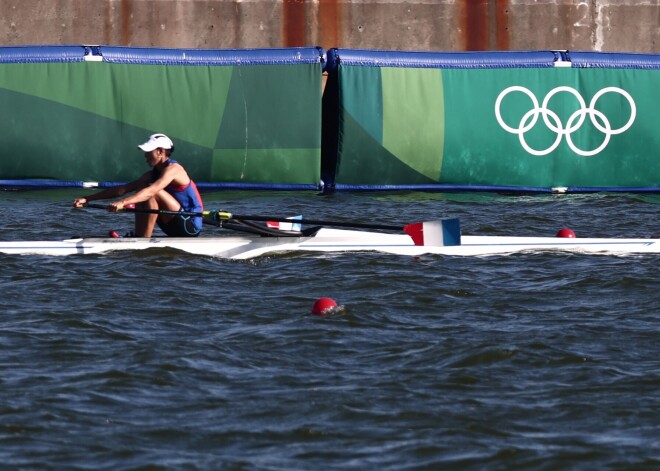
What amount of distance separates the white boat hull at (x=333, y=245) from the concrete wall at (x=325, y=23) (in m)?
7.95

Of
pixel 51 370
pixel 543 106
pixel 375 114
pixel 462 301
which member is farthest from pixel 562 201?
pixel 51 370

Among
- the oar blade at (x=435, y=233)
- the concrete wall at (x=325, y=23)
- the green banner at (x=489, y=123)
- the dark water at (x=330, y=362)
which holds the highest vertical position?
the concrete wall at (x=325, y=23)

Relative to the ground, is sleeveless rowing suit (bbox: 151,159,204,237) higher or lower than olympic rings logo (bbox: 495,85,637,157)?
lower

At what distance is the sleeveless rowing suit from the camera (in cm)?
1206

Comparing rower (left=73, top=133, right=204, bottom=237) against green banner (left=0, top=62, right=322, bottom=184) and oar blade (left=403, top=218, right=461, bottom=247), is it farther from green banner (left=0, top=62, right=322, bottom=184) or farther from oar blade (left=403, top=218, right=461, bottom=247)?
green banner (left=0, top=62, right=322, bottom=184)

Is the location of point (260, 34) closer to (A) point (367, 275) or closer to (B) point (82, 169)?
(B) point (82, 169)

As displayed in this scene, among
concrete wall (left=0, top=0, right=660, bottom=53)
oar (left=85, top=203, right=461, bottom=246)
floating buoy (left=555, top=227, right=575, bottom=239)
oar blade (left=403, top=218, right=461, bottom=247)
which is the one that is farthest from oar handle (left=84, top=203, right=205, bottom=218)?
concrete wall (left=0, top=0, right=660, bottom=53)

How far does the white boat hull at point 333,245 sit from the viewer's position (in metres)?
11.9

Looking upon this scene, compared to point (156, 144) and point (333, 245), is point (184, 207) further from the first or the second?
point (333, 245)

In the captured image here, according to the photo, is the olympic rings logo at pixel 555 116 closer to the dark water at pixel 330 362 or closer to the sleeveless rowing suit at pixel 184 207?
the dark water at pixel 330 362

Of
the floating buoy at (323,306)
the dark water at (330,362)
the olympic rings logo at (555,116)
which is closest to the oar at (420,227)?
the dark water at (330,362)

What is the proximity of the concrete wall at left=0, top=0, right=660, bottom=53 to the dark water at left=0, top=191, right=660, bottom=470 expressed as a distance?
8.42 meters

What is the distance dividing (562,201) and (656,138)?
1554 millimetres

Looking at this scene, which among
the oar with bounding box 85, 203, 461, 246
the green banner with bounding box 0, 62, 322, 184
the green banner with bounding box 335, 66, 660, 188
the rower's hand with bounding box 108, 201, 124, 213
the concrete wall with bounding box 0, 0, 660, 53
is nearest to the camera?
the rower's hand with bounding box 108, 201, 124, 213
